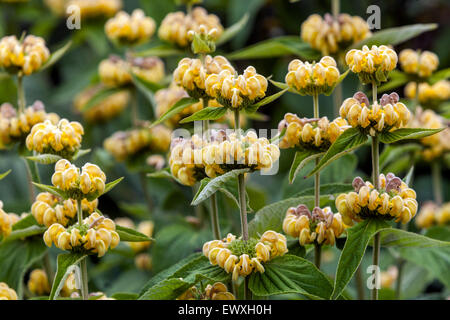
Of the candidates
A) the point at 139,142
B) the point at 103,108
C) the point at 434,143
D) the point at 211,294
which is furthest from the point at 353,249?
the point at 103,108

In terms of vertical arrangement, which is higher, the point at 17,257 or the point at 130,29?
the point at 130,29

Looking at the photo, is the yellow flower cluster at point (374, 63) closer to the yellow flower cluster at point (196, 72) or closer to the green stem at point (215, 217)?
the yellow flower cluster at point (196, 72)

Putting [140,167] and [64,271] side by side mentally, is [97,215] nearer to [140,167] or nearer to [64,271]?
[64,271]

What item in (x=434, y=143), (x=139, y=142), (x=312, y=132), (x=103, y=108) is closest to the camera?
(x=312, y=132)

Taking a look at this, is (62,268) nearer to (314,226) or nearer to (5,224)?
(5,224)

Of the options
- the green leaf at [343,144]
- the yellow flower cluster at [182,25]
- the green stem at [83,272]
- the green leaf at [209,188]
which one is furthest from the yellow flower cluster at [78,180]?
the yellow flower cluster at [182,25]
